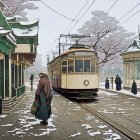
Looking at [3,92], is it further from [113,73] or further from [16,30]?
[113,73]

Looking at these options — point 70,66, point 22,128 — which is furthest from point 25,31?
point 22,128

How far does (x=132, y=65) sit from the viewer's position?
117 ft

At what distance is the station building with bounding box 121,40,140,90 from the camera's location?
34.8m

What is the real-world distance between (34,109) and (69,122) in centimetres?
128

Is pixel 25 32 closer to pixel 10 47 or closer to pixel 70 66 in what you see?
pixel 70 66

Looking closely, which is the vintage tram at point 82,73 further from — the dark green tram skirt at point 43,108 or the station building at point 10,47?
the dark green tram skirt at point 43,108

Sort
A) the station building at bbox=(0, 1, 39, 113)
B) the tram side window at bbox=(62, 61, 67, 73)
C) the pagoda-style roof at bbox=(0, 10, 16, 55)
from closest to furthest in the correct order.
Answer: the pagoda-style roof at bbox=(0, 10, 16, 55) < the station building at bbox=(0, 1, 39, 113) < the tram side window at bbox=(62, 61, 67, 73)

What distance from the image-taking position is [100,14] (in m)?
89.4

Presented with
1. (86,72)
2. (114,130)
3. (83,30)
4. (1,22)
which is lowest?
(114,130)

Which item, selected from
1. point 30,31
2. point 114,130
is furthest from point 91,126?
point 30,31

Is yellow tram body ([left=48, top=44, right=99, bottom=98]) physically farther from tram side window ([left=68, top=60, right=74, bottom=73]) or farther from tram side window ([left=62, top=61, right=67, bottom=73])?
tram side window ([left=62, top=61, right=67, bottom=73])

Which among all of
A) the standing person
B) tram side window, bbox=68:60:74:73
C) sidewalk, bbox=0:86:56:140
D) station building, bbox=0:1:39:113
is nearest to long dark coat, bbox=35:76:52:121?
the standing person

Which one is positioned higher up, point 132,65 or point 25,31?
point 25,31

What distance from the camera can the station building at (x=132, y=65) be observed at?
1372 inches
